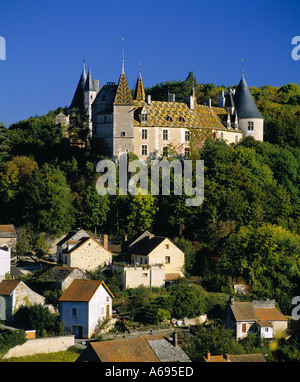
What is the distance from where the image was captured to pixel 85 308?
115ft

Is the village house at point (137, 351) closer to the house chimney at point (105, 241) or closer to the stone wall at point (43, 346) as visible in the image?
the stone wall at point (43, 346)

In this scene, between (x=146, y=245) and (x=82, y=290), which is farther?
(x=146, y=245)

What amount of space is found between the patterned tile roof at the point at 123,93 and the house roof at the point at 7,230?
488 inches

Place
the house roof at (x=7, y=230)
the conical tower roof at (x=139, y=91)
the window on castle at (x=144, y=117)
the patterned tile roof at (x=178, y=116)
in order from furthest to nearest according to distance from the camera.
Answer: the conical tower roof at (x=139, y=91) → the patterned tile roof at (x=178, y=116) → the window on castle at (x=144, y=117) → the house roof at (x=7, y=230)

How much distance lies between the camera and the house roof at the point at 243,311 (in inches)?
1396

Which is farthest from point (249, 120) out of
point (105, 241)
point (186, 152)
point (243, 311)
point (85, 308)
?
point (85, 308)

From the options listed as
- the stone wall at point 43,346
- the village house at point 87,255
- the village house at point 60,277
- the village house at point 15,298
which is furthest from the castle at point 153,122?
the stone wall at point 43,346

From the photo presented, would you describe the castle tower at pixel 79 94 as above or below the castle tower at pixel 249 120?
above

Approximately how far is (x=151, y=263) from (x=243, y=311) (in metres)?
6.79

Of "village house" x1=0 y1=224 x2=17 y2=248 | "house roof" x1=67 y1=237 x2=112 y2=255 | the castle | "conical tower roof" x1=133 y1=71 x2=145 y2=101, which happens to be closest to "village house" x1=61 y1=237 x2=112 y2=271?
"house roof" x1=67 y1=237 x2=112 y2=255

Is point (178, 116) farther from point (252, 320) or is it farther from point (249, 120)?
point (252, 320)

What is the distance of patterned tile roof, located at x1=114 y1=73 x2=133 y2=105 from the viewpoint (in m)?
49.6
